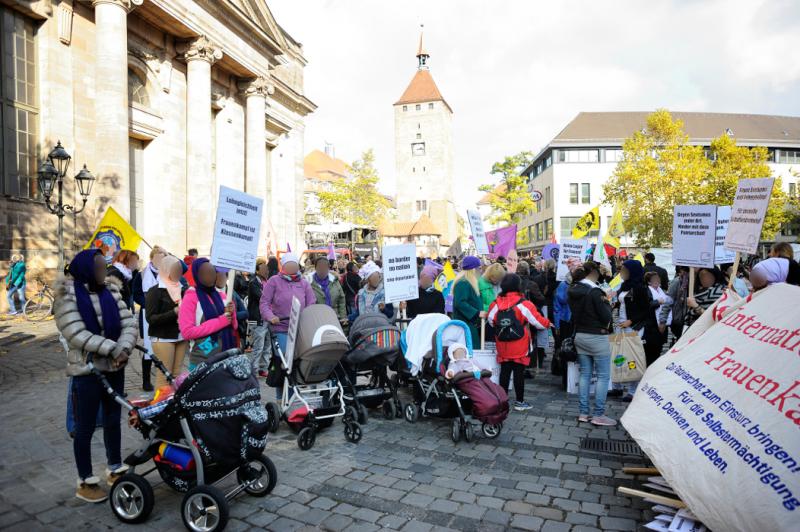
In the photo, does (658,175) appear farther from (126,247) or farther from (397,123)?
(397,123)

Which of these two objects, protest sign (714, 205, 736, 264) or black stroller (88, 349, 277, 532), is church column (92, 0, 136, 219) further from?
protest sign (714, 205, 736, 264)

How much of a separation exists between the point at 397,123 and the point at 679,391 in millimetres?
96736

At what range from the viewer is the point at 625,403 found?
778 cm

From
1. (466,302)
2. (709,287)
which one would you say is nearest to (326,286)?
(466,302)

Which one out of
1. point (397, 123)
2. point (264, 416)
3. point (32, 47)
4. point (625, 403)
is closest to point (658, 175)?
point (625, 403)

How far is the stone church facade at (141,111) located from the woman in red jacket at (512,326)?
42.5 feet

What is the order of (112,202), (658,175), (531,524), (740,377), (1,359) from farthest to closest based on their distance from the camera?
1. (658,175)
2. (112,202)
3. (1,359)
4. (531,524)
5. (740,377)

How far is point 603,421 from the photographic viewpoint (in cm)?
662

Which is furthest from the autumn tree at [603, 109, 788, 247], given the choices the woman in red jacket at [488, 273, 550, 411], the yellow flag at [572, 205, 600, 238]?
the woman in red jacket at [488, 273, 550, 411]

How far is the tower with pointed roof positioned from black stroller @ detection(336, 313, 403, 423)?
→ 3320 inches

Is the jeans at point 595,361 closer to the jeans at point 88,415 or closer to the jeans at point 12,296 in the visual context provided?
the jeans at point 88,415

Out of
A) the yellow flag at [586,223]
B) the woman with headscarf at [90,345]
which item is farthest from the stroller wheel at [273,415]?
the yellow flag at [586,223]

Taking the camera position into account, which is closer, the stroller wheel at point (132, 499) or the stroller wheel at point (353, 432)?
the stroller wheel at point (132, 499)

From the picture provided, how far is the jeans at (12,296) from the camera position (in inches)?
575
